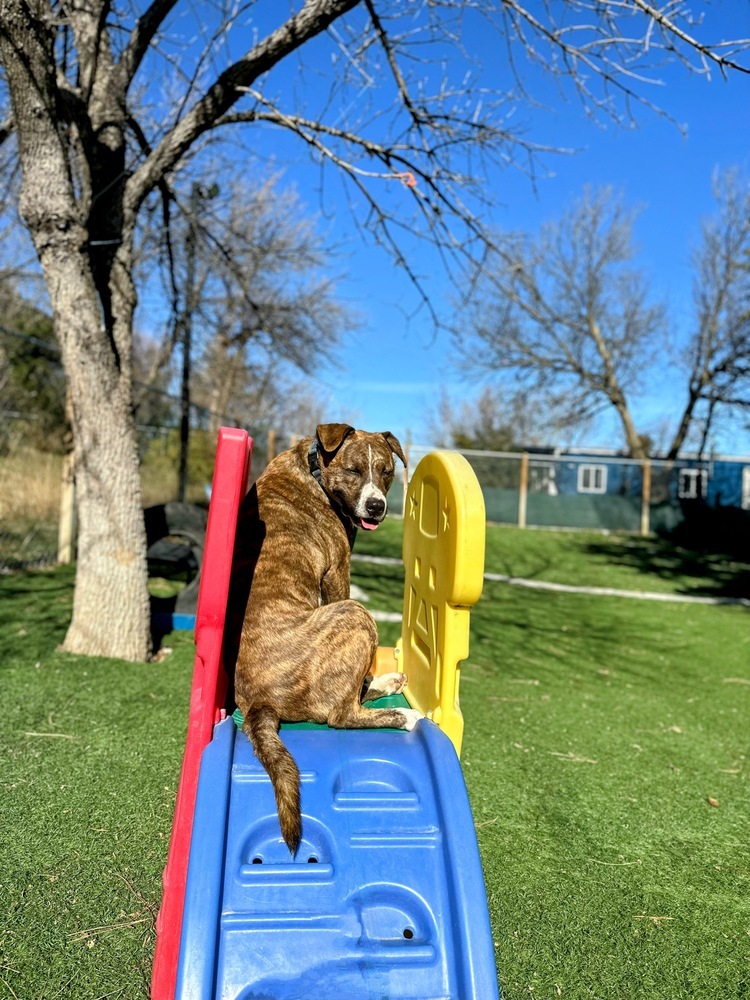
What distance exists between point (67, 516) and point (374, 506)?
6870 mm

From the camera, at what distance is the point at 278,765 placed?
225 cm

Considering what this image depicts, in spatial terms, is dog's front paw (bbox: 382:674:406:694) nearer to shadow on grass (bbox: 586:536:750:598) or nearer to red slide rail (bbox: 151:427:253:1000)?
red slide rail (bbox: 151:427:253:1000)

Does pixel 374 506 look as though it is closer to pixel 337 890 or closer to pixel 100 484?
pixel 337 890

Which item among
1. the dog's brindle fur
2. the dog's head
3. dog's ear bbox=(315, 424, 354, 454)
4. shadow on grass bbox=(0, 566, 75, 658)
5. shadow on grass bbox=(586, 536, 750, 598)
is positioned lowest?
shadow on grass bbox=(586, 536, 750, 598)

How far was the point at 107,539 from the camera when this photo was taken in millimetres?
5449

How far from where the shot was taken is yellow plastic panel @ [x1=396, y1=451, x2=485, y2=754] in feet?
8.53

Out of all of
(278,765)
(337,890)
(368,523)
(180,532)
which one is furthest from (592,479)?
(337,890)

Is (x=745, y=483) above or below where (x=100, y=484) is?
above

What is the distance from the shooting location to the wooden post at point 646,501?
23688mm

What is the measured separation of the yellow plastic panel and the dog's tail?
66 cm

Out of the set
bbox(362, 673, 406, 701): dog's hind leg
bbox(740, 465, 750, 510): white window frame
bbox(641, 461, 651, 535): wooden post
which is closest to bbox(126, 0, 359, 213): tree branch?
bbox(362, 673, 406, 701): dog's hind leg

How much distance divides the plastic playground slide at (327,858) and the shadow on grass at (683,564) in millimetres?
11325

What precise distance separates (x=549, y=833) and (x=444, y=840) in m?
1.64

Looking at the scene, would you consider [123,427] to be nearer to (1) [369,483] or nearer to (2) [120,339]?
(2) [120,339]
